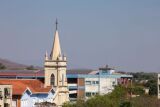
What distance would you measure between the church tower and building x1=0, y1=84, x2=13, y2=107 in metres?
19.4

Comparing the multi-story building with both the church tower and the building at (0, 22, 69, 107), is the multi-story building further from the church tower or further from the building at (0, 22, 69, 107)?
the church tower

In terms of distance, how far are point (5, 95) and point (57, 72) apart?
2208 cm

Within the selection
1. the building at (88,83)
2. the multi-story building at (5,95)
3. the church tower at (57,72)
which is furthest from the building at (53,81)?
the multi-story building at (5,95)

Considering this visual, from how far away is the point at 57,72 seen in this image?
8931cm

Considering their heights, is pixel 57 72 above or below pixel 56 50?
below

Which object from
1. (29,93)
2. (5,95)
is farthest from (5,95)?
(29,93)

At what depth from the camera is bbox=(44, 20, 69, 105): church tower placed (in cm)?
8900

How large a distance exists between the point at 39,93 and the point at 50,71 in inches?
262

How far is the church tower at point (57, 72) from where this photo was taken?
89000 mm

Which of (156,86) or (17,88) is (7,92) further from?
(156,86)

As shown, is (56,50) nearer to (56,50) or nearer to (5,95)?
(56,50)

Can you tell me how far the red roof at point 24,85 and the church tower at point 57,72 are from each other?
155cm

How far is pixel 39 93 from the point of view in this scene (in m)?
83.6

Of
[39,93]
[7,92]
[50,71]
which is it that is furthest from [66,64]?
[7,92]
